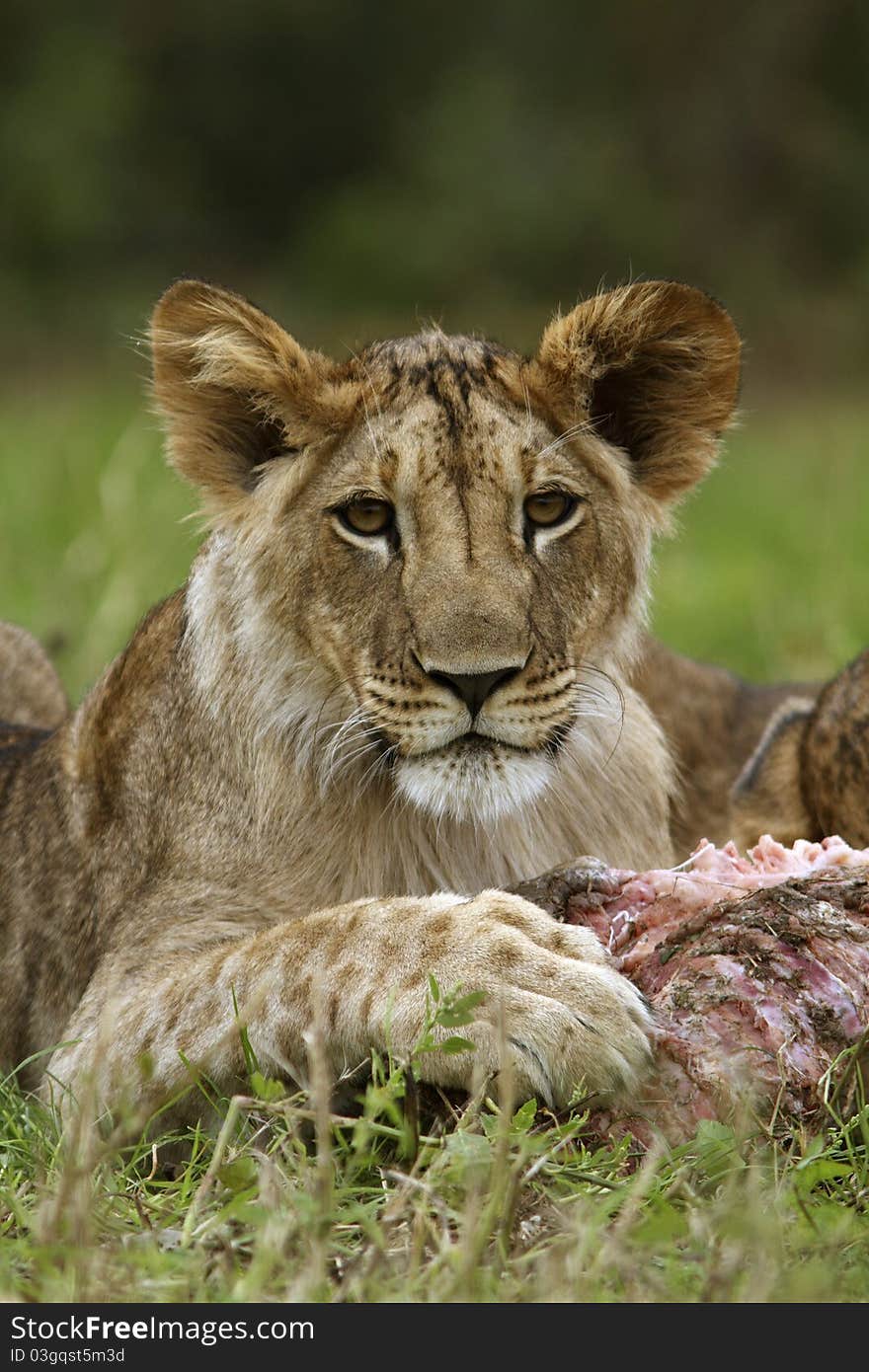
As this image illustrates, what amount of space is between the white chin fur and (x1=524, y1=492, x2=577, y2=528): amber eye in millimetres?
468

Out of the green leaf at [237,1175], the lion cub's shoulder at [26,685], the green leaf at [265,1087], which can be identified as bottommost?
the green leaf at [237,1175]

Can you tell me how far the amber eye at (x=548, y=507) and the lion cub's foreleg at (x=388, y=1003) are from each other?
30.9 inches

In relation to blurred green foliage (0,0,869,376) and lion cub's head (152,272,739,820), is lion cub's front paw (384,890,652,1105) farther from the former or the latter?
blurred green foliage (0,0,869,376)

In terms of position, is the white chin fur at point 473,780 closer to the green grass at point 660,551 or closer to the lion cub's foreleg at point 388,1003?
the lion cub's foreleg at point 388,1003

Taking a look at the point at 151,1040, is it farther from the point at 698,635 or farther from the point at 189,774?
the point at 698,635

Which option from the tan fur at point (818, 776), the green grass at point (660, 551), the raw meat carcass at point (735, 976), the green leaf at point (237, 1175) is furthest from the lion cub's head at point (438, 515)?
the green grass at point (660, 551)

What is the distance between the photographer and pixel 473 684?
142 inches

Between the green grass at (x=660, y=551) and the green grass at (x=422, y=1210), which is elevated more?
the green grass at (x=660, y=551)

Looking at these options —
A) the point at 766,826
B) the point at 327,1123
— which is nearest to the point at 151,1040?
the point at 327,1123

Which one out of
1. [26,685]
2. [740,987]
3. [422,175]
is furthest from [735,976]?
[422,175]

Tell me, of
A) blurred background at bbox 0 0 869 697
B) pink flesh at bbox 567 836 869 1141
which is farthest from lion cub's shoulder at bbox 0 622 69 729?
blurred background at bbox 0 0 869 697

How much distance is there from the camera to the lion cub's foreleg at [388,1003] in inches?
126

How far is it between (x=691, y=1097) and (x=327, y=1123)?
2.32 ft

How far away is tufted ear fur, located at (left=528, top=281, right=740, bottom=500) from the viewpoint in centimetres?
407
